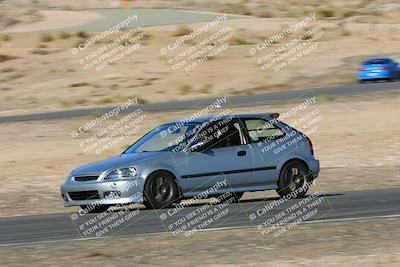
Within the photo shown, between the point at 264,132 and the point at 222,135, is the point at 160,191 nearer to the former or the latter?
the point at 222,135

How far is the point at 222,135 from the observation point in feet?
53.7

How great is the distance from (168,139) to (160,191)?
66.4 inches

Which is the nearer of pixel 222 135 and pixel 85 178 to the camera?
pixel 85 178

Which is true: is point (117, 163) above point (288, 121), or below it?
above

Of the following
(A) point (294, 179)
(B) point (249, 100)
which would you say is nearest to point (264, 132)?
(A) point (294, 179)

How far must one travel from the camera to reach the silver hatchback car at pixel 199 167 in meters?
15.3

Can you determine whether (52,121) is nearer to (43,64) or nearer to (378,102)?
(378,102)

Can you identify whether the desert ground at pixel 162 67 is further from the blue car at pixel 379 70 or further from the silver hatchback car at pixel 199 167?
the silver hatchback car at pixel 199 167

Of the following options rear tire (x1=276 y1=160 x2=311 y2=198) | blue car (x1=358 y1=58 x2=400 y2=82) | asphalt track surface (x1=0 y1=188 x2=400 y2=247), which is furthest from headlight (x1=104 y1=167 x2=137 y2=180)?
blue car (x1=358 y1=58 x2=400 y2=82)

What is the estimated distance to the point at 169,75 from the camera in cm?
4697

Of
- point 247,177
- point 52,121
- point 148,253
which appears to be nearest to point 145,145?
point 247,177

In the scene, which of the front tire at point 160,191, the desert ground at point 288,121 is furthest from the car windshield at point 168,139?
the desert ground at point 288,121

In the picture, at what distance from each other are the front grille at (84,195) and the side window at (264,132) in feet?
8.97

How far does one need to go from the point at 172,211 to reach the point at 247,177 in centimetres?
171
